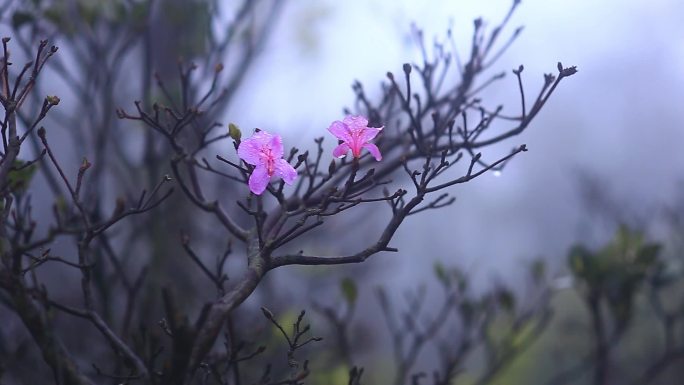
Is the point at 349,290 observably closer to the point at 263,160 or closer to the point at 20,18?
the point at 263,160

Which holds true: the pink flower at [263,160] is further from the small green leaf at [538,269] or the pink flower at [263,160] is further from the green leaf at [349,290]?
the small green leaf at [538,269]

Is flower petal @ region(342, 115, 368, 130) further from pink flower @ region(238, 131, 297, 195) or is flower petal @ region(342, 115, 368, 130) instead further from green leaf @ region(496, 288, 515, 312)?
green leaf @ region(496, 288, 515, 312)

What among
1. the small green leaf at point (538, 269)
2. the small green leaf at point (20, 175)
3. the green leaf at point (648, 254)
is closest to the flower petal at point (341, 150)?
the small green leaf at point (20, 175)

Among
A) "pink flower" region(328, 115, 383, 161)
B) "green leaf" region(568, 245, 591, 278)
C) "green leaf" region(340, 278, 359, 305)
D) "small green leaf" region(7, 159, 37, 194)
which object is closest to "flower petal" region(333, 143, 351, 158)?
"pink flower" region(328, 115, 383, 161)

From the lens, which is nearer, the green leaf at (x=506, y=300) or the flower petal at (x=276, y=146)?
the flower petal at (x=276, y=146)

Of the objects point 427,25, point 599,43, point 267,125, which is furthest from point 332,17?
point 599,43

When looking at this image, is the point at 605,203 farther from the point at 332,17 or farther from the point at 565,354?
the point at 332,17

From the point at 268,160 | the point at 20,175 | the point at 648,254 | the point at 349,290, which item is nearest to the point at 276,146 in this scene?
the point at 268,160
